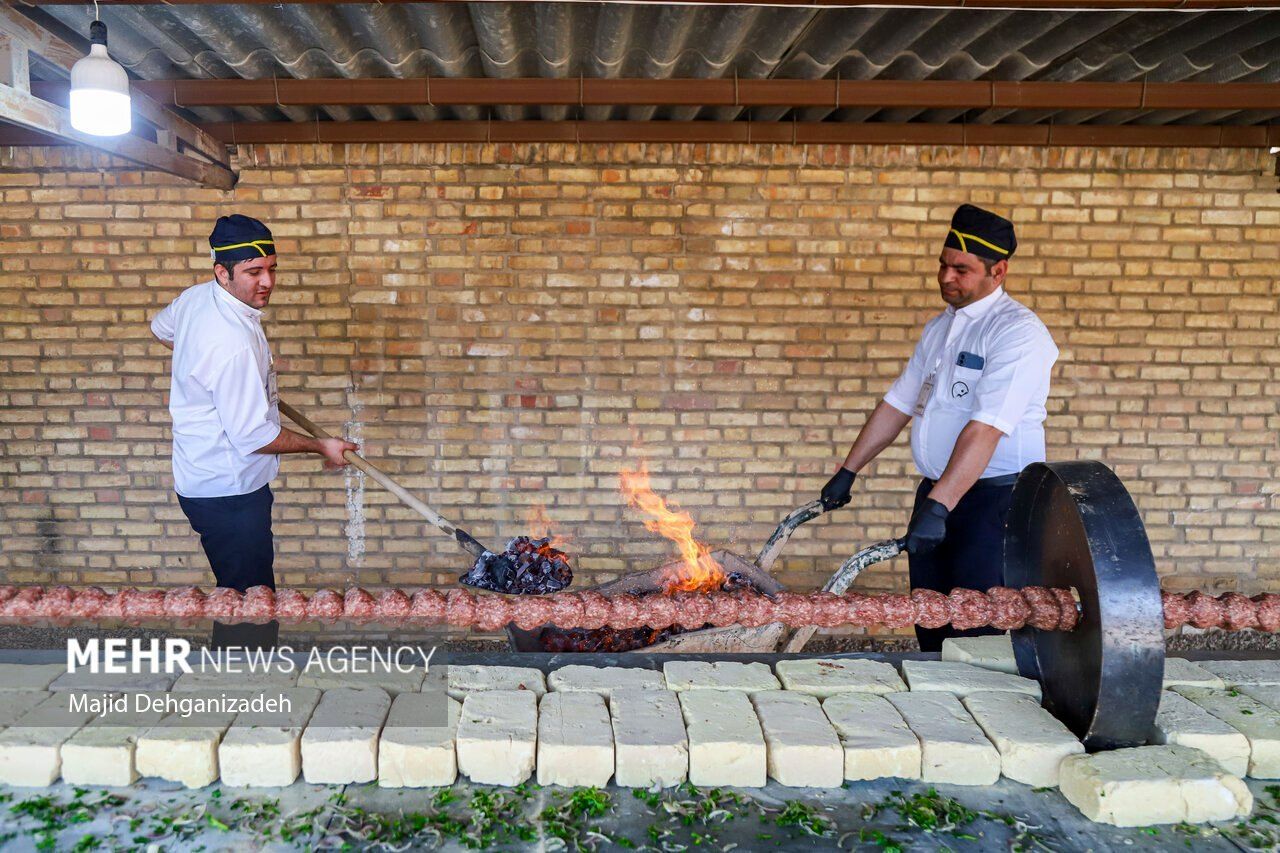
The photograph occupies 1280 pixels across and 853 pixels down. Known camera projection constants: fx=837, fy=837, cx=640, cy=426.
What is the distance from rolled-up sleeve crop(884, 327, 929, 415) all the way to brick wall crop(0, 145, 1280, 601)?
1.34 m

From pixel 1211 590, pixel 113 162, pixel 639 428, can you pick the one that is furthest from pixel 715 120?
pixel 1211 590

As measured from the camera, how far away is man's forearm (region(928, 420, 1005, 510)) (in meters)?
3.38

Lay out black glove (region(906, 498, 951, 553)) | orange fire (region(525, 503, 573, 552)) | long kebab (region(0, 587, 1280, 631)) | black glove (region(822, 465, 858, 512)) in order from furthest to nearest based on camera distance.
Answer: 1. orange fire (region(525, 503, 573, 552))
2. black glove (region(822, 465, 858, 512))
3. black glove (region(906, 498, 951, 553))
4. long kebab (region(0, 587, 1280, 631))

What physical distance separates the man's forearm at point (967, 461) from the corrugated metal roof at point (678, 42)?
184 cm

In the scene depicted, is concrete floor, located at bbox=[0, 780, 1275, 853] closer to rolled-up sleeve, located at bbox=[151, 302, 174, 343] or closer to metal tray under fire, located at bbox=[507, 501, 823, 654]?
metal tray under fire, located at bbox=[507, 501, 823, 654]

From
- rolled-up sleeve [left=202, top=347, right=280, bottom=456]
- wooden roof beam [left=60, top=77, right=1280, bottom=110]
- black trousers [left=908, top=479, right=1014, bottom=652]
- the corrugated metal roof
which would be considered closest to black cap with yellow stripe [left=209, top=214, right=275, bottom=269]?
rolled-up sleeve [left=202, top=347, right=280, bottom=456]

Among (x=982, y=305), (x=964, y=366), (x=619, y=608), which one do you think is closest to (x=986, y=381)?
(x=964, y=366)

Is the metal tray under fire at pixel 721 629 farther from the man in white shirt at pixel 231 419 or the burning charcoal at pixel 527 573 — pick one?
the man in white shirt at pixel 231 419

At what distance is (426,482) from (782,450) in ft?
7.94

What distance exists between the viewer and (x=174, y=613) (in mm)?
2471

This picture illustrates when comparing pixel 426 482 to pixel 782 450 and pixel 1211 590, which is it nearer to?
pixel 782 450

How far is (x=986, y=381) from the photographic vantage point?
3537mm

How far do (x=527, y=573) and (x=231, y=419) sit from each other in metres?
1.51

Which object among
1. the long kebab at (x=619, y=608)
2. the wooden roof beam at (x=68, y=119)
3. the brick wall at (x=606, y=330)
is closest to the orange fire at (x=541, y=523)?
the brick wall at (x=606, y=330)
